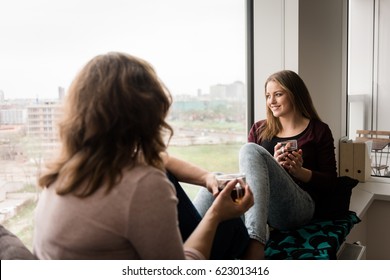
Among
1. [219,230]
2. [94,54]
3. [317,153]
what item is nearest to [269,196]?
[219,230]

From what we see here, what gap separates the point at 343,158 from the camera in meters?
2.80

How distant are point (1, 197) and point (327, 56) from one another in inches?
82.9

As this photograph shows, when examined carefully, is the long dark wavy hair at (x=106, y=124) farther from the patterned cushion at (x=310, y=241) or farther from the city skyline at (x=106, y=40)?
the patterned cushion at (x=310, y=241)

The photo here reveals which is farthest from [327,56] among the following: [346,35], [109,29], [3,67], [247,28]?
[3,67]

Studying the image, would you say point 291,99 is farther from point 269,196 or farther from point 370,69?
point 370,69

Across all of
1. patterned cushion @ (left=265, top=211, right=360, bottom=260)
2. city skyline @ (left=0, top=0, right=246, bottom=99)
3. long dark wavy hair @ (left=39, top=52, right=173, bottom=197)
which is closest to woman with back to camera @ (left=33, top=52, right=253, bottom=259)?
long dark wavy hair @ (left=39, top=52, right=173, bottom=197)

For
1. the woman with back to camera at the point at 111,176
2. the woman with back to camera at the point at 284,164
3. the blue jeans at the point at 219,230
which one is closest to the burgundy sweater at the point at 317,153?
the woman with back to camera at the point at 284,164

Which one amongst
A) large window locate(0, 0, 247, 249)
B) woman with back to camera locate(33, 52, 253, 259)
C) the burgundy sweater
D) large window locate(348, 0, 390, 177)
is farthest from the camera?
large window locate(348, 0, 390, 177)

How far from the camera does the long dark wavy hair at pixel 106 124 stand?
827 mm

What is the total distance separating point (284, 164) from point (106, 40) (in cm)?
86

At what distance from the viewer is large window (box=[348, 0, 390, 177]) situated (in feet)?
8.93

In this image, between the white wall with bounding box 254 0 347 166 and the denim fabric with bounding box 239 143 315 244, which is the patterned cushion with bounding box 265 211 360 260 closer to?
the denim fabric with bounding box 239 143 315 244

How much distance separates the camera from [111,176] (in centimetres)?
81
